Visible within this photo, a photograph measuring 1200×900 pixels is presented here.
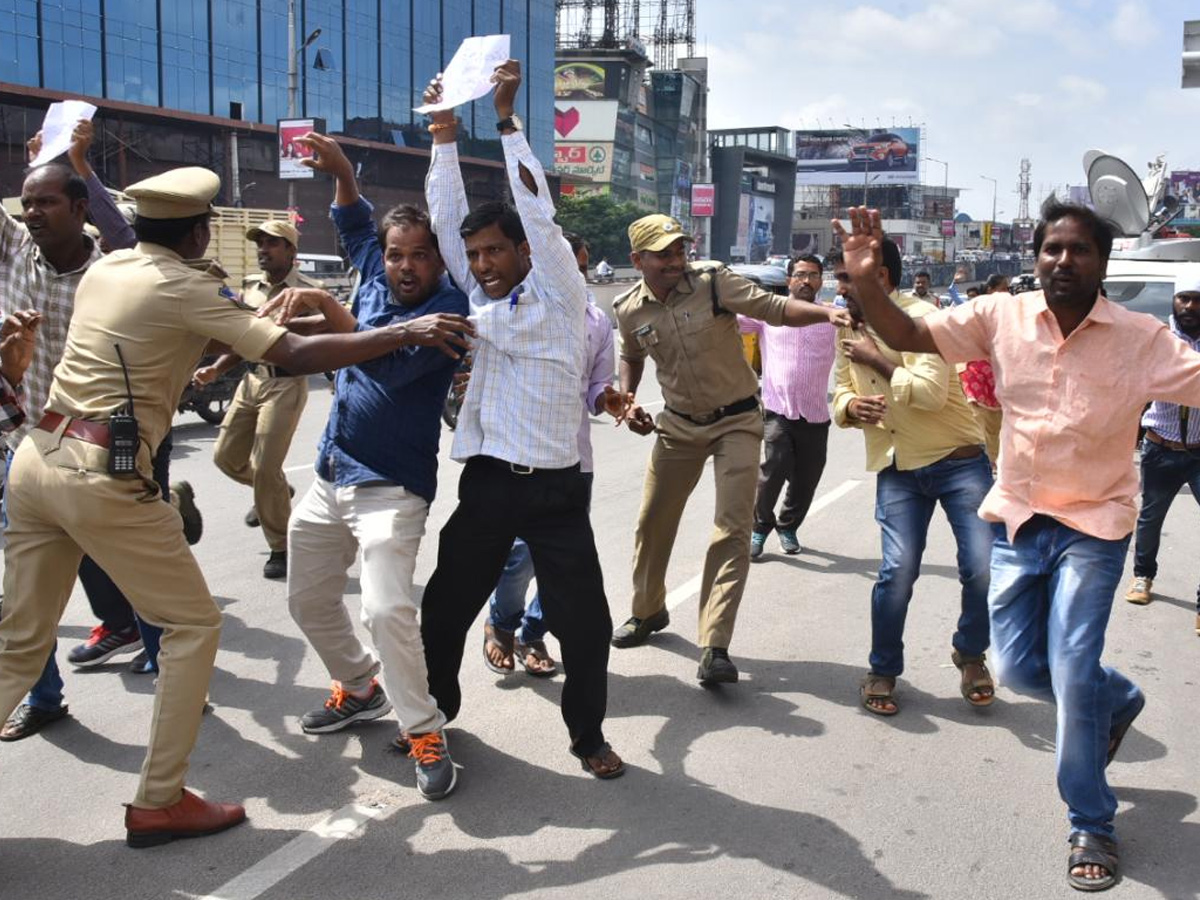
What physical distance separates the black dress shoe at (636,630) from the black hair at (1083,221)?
2.73 m

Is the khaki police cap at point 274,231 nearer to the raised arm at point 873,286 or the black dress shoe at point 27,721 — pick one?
the black dress shoe at point 27,721

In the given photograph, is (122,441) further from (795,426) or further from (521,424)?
(795,426)

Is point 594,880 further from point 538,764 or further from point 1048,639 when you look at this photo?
point 1048,639

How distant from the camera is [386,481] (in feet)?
13.3

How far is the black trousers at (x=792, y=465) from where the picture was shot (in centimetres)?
792

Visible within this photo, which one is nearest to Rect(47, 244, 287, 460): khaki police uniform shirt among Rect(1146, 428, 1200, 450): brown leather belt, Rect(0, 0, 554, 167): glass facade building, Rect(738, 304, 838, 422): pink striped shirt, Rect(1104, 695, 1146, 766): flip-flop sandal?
Rect(1104, 695, 1146, 766): flip-flop sandal

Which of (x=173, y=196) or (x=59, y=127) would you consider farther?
(x=59, y=127)

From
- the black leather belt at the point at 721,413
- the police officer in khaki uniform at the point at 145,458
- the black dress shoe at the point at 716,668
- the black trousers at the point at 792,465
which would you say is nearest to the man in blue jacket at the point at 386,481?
the police officer in khaki uniform at the point at 145,458

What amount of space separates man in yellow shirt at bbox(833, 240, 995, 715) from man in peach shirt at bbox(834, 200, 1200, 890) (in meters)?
1.09

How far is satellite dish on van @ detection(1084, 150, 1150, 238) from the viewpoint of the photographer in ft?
47.2

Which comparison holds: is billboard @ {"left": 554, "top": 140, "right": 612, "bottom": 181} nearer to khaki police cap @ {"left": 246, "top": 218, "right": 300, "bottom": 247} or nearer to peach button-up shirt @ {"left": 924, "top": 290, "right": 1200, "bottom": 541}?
khaki police cap @ {"left": 246, "top": 218, "right": 300, "bottom": 247}

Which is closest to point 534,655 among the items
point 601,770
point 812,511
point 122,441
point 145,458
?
point 601,770

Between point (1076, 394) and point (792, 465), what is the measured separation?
4.45 meters

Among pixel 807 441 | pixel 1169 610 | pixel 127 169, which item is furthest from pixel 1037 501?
pixel 127 169
